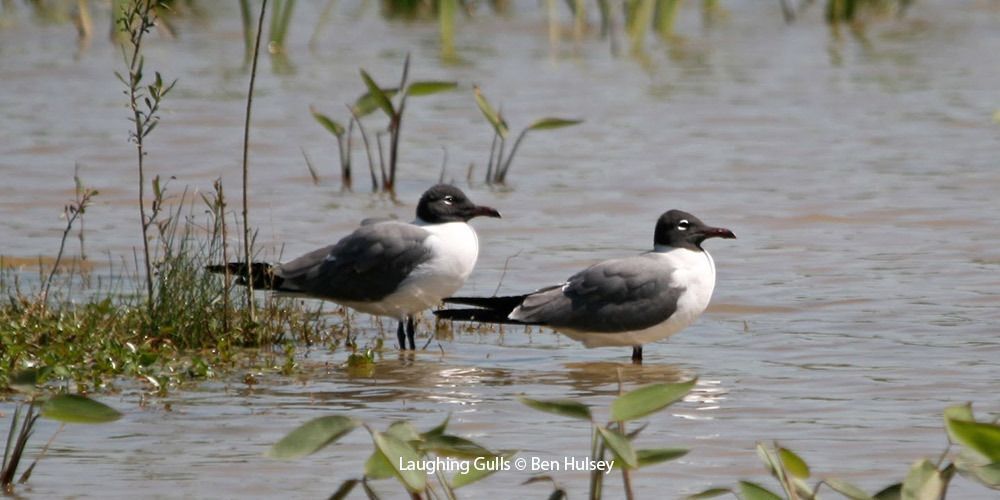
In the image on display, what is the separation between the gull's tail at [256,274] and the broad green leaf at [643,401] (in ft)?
12.9

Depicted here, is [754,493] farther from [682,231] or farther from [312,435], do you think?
[682,231]

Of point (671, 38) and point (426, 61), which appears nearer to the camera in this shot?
point (426, 61)

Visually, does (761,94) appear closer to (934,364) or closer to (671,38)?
(671,38)

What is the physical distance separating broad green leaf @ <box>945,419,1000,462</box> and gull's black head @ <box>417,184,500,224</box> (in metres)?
4.60

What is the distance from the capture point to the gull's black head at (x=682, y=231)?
25.4ft

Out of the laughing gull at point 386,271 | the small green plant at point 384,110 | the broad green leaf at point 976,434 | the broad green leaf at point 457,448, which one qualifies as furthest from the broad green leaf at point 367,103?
the broad green leaf at point 976,434

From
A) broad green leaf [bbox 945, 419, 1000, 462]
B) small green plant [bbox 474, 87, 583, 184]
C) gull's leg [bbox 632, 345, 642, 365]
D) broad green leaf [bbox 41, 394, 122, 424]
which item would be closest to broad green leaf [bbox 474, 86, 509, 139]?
small green plant [bbox 474, 87, 583, 184]

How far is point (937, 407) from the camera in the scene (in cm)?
649

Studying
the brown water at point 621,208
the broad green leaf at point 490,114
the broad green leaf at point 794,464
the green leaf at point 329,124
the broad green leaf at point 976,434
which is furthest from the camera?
the green leaf at point 329,124

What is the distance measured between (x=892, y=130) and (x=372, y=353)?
793 centimetres

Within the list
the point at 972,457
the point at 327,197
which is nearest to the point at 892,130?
the point at 327,197

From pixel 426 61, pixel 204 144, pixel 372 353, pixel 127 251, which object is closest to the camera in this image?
pixel 372 353

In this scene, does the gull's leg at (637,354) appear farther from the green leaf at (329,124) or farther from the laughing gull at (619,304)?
the green leaf at (329,124)

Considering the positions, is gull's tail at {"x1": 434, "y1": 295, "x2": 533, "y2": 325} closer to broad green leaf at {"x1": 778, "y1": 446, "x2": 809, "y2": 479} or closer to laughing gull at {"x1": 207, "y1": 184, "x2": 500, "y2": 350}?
laughing gull at {"x1": 207, "y1": 184, "x2": 500, "y2": 350}
